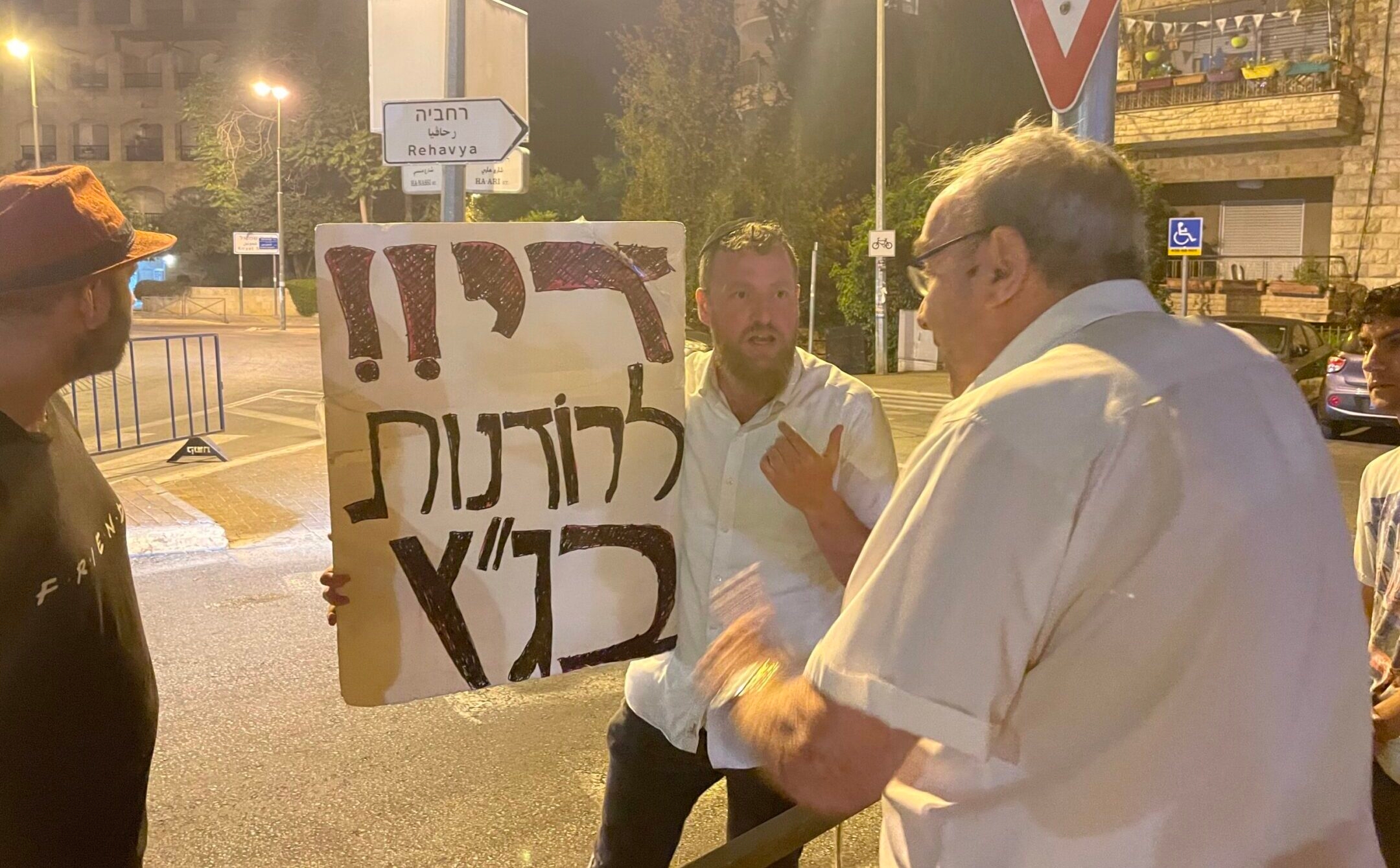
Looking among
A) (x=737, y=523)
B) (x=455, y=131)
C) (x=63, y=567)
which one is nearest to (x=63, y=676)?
(x=63, y=567)

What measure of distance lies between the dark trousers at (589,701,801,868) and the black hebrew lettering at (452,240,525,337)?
1.01 m

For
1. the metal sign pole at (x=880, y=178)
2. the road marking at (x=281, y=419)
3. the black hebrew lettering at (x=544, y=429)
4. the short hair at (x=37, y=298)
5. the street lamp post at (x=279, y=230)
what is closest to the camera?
the short hair at (x=37, y=298)

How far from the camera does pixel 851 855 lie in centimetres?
370

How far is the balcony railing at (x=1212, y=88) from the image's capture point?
76.9 ft

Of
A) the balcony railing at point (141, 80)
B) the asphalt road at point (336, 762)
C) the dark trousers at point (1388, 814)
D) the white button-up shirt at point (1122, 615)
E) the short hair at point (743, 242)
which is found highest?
the balcony railing at point (141, 80)

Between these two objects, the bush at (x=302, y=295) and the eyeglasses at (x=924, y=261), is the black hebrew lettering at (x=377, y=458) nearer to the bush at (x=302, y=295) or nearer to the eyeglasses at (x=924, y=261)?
the eyeglasses at (x=924, y=261)

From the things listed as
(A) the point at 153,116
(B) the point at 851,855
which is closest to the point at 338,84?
(A) the point at 153,116

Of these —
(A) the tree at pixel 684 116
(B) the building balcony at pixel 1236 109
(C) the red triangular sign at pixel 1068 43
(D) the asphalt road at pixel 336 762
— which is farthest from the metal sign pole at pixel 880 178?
(C) the red triangular sign at pixel 1068 43

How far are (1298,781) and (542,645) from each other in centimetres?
148

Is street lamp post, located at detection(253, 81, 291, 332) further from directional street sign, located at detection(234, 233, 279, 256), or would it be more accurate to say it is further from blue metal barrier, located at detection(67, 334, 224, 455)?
blue metal barrier, located at detection(67, 334, 224, 455)

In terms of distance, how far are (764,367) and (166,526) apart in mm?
7127

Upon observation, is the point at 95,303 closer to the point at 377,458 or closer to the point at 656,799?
the point at 377,458

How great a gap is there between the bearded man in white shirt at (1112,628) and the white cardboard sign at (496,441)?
103 cm

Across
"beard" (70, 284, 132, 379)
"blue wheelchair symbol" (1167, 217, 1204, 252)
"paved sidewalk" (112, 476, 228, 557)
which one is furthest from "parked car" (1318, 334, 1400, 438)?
"beard" (70, 284, 132, 379)
